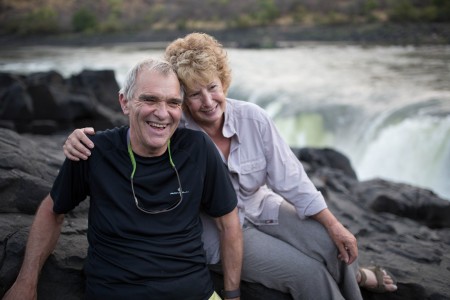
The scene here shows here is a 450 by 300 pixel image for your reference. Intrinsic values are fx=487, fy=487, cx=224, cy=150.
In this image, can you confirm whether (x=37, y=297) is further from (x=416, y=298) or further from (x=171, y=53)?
(x=416, y=298)

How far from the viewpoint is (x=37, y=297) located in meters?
3.02

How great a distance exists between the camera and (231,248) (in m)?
2.96

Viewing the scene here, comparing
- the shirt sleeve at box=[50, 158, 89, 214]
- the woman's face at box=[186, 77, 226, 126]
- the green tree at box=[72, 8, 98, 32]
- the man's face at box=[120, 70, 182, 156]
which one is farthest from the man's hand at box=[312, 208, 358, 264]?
the green tree at box=[72, 8, 98, 32]

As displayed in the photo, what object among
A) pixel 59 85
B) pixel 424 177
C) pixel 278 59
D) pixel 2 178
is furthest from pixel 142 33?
pixel 2 178

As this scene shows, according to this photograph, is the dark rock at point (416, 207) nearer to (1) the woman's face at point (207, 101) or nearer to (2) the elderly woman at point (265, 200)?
(2) the elderly woman at point (265, 200)

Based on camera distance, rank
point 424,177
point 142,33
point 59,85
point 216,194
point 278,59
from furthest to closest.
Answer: point 142,33 → point 278,59 → point 59,85 → point 424,177 → point 216,194

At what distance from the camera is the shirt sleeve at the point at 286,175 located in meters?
3.10

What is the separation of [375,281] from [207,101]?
179 centimetres

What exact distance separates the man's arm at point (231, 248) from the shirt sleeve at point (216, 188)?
0.09 m

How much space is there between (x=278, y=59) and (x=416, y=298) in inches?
1039

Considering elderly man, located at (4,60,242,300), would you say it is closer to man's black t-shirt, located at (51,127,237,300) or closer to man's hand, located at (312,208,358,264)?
man's black t-shirt, located at (51,127,237,300)

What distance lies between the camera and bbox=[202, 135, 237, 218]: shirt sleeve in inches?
111

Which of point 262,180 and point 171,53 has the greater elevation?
point 171,53

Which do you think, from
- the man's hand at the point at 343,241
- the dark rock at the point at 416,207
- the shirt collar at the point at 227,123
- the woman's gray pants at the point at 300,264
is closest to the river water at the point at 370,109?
the dark rock at the point at 416,207
